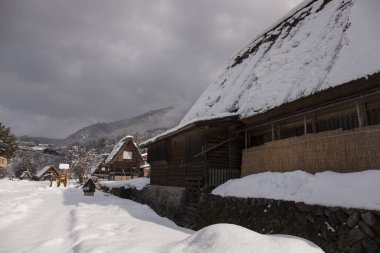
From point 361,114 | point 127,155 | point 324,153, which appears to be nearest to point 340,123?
point 361,114

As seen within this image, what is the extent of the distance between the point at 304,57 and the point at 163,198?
11868 millimetres

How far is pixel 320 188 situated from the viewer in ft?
25.4

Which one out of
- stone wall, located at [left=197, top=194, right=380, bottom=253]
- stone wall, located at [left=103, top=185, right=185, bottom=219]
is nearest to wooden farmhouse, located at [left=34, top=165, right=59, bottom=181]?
stone wall, located at [left=103, top=185, right=185, bottom=219]

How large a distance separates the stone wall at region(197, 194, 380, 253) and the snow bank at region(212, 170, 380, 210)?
18 centimetres

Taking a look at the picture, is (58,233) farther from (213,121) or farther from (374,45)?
(374,45)

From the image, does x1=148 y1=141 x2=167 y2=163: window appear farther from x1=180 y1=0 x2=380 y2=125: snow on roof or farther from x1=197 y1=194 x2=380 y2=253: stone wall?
x1=197 y1=194 x2=380 y2=253: stone wall

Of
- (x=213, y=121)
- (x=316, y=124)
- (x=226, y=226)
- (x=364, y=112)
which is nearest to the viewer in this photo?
(x=226, y=226)

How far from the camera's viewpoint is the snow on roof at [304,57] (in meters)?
8.28

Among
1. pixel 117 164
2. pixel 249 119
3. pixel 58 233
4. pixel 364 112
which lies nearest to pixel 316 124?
pixel 364 112

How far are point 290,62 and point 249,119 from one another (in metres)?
2.72

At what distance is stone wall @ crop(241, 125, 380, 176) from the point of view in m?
7.47

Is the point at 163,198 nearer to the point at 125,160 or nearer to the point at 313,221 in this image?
the point at 313,221

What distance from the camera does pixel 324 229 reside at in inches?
273

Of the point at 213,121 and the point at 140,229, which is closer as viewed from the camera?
the point at 140,229
